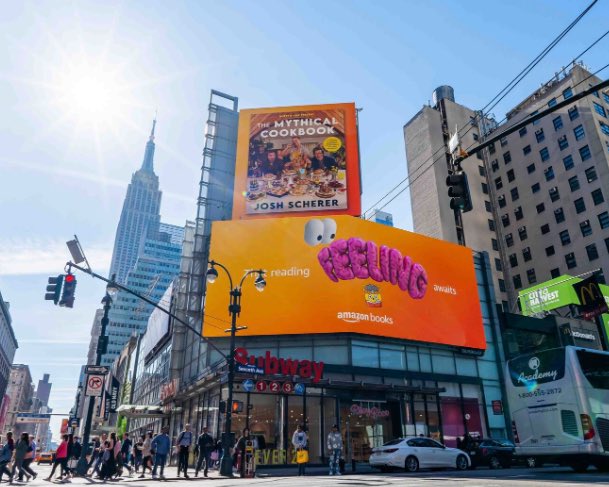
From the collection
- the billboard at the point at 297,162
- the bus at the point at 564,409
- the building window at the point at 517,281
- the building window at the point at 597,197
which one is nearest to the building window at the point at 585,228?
the building window at the point at 597,197

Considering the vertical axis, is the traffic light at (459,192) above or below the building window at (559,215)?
below

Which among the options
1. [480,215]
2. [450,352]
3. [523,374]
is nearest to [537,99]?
[480,215]

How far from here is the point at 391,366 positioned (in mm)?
32469

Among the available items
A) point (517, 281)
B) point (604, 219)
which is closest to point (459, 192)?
point (604, 219)

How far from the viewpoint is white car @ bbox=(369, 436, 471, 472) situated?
60.6ft

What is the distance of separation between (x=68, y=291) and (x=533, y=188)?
66.8m

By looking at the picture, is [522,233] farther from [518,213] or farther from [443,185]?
[443,185]

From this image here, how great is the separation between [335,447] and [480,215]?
57060 mm

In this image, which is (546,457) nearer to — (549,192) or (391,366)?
(391,366)

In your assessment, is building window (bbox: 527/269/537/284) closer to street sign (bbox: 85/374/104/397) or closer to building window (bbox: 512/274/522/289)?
building window (bbox: 512/274/522/289)

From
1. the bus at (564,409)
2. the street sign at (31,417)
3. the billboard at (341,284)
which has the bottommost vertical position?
the bus at (564,409)

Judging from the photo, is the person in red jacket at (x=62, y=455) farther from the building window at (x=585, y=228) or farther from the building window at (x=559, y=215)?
the building window at (x=559, y=215)

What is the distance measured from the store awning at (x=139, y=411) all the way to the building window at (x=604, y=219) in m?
54.2

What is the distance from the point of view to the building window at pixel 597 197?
5725cm
